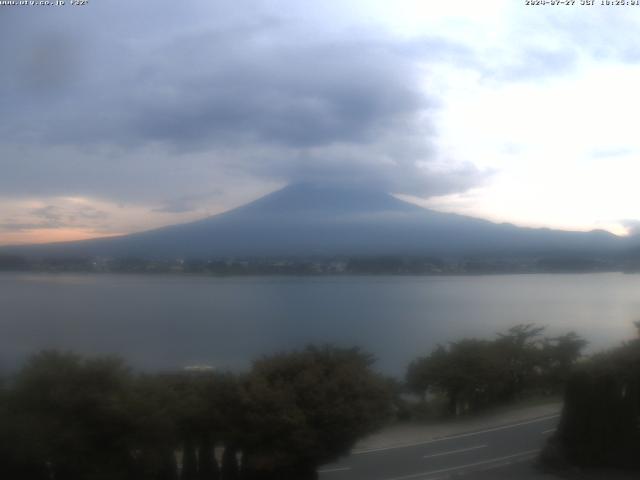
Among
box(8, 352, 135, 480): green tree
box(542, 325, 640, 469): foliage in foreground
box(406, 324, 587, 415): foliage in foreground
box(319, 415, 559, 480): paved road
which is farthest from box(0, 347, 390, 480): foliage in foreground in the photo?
box(406, 324, 587, 415): foliage in foreground

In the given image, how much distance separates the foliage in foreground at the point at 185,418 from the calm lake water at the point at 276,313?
71 centimetres

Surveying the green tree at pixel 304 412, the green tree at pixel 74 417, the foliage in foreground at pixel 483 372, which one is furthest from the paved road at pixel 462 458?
the green tree at pixel 74 417

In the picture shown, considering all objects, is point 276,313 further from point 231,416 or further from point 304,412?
point 304,412

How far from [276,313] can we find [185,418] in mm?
9604

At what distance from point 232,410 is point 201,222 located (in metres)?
12.2

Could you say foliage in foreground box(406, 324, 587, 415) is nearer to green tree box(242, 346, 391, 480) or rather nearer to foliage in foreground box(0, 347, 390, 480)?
foliage in foreground box(0, 347, 390, 480)

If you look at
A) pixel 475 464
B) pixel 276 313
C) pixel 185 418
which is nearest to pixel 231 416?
pixel 185 418

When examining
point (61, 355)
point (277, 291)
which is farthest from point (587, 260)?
point (61, 355)

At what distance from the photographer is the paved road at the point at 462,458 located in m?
10.9

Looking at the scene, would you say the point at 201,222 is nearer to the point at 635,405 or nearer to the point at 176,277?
the point at 176,277

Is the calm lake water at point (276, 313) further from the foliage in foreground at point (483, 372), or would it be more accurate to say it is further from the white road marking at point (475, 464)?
the white road marking at point (475, 464)

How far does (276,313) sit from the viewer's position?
19.6 meters

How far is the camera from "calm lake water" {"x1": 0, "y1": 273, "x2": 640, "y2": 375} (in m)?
13.2

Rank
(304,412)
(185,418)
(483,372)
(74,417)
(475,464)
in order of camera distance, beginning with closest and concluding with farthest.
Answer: (74,417) → (185,418) → (304,412) → (475,464) → (483,372)
